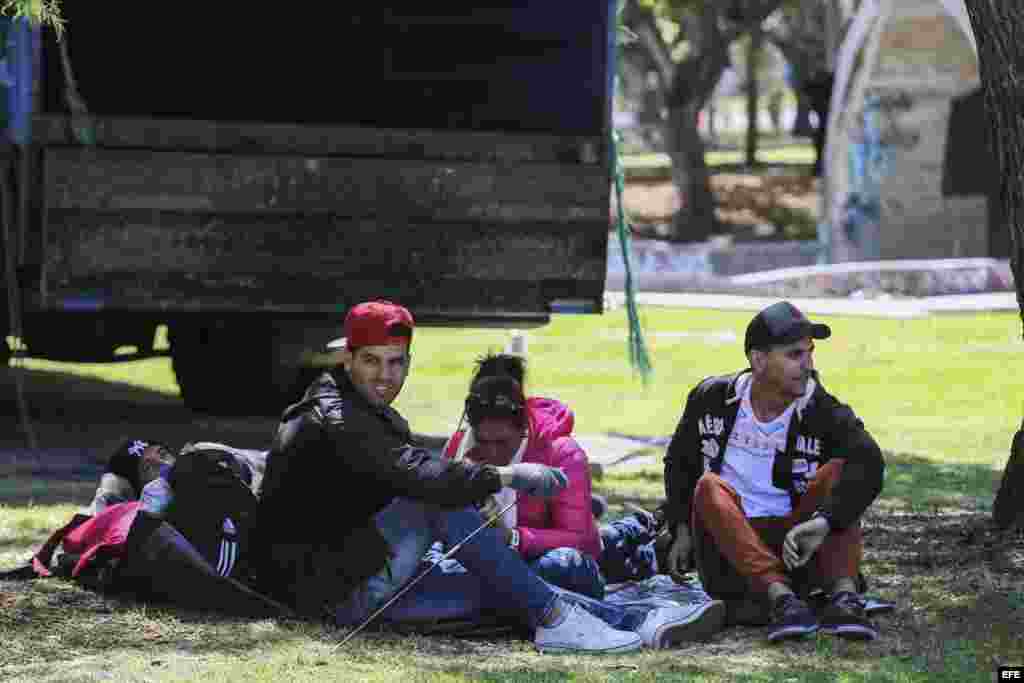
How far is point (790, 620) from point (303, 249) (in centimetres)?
480

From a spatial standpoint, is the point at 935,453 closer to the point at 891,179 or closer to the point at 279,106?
the point at 279,106

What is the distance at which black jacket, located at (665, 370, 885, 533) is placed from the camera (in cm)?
581

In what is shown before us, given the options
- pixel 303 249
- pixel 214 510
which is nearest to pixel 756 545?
pixel 214 510

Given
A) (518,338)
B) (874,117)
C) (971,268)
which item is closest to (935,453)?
(518,338)

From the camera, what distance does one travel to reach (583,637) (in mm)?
5711

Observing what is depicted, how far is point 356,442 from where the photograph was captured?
5738mm

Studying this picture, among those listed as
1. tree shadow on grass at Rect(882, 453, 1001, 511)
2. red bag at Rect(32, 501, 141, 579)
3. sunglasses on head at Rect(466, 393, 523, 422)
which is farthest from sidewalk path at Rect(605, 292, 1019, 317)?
sunglasses on head at Rect(466, 393, 523, 422)

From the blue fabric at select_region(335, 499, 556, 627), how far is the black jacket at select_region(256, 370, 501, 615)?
41mm

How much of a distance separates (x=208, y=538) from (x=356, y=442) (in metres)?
0.78

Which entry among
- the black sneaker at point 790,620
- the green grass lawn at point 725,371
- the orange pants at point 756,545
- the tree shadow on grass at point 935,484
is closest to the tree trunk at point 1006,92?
the orange pants at point 756,545

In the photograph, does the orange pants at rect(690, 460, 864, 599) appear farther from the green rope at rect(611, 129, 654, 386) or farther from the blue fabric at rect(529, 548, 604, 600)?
the green rope at rect(611, 129, 654, 386)

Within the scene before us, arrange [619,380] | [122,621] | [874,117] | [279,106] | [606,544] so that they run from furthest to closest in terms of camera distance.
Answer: [874,117], [619,380], [279,106], [606,544], [122,621]

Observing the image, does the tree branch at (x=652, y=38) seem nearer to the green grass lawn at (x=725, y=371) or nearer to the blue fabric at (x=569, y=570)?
the green grass lawn at (x=725, y=371)

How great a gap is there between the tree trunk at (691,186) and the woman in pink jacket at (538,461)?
85.0 ft
